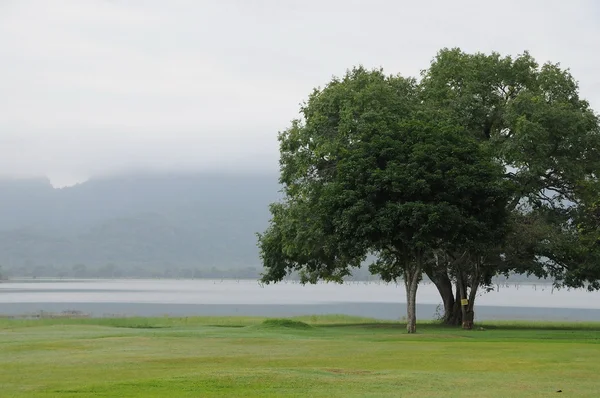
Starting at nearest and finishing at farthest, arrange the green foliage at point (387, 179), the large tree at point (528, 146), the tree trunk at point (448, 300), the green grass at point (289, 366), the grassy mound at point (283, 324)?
1. the green grass at point (289, 366)
2. the green foliage at point (387, 179)
3. the grassy mound at point (283, 324)
4. the large tree at point (528, 146)
5. the tree trunk at point (448, 300)

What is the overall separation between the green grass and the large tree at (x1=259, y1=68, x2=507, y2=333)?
290 inches

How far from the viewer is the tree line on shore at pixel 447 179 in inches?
2144

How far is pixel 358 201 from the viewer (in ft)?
177

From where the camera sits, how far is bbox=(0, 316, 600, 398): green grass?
24328 mm

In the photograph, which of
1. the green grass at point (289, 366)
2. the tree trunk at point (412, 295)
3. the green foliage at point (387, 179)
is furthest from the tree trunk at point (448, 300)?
the green grass at point (289, 366)

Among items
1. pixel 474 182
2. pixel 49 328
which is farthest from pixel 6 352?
pixel 474 182

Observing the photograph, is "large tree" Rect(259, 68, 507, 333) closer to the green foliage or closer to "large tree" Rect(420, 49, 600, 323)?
the green foliage

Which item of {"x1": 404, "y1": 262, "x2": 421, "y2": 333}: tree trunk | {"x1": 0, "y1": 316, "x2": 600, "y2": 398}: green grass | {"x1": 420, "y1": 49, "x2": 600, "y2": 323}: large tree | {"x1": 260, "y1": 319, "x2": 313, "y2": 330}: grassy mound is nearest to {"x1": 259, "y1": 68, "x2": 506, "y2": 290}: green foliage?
{"x1": 404, "y1": 262, "x2": 421, "y2": 333}: tree trunk

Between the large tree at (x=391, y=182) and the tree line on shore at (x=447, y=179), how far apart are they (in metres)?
0.10

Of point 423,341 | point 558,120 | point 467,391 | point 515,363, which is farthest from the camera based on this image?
point 558,120

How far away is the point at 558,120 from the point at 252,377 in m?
41.2

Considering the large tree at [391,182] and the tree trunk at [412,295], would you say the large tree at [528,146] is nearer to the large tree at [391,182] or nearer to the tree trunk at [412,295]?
the large tree at [391,182]

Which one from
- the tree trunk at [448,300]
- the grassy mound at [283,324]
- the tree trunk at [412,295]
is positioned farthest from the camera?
the tree trunk at [448,300]

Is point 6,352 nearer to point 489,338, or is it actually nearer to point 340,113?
point 489,338
